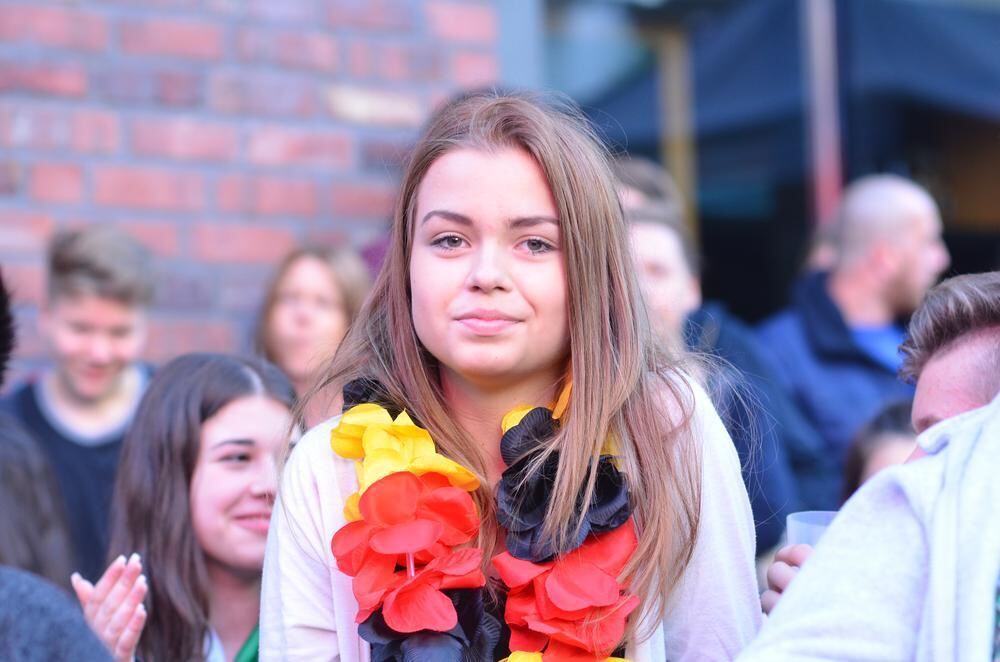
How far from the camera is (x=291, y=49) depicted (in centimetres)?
408

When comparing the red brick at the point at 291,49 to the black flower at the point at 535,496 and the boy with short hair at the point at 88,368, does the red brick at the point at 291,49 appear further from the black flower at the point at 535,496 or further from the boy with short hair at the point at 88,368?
the black flower at the point at 535,496

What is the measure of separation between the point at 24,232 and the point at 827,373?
2542 millimetres

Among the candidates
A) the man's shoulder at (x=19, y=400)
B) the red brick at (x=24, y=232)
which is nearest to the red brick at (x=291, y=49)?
the red brick at (x=24, y=232)

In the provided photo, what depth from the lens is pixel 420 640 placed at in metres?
1.89

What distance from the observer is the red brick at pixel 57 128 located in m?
3.76

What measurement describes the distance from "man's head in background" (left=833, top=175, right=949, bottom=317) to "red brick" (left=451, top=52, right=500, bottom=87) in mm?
1388

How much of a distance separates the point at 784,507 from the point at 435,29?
1.87 m

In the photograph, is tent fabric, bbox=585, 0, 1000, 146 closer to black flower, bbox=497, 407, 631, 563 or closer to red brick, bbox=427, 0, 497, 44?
red brick, bbox=427, 0, 497, 44

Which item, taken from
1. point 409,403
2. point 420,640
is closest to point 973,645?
point 420,640

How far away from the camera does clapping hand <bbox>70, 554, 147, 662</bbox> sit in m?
2.13

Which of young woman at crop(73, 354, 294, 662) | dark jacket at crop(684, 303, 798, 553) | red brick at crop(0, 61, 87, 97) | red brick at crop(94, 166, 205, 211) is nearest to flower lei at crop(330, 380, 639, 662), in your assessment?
young woman at crop(73, 354, 294, 662)

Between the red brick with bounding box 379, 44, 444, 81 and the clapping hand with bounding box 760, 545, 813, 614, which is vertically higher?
the red brick with bounding box 379, 44, 444, 81

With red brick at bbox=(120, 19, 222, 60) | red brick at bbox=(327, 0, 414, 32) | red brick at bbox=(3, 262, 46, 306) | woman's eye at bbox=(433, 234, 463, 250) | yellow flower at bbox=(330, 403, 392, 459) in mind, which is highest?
red brick at bbox=(327, 0, 414, 32)

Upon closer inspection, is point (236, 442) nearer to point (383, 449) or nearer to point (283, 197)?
point (383, 449)
